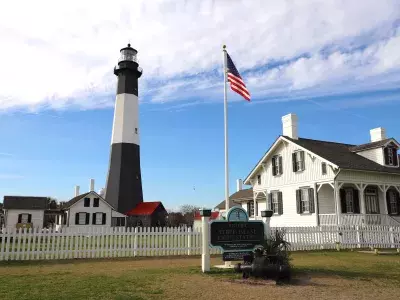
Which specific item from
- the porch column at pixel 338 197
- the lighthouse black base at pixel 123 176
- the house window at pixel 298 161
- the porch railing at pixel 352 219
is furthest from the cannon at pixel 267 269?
the lighthouse black base at pixel 123 176

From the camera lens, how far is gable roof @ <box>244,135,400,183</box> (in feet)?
76.7

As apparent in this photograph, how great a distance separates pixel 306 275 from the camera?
10172mm

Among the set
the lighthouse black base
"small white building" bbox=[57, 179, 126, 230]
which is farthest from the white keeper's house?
"small white building" bbox=[57, 179, 126, 230]

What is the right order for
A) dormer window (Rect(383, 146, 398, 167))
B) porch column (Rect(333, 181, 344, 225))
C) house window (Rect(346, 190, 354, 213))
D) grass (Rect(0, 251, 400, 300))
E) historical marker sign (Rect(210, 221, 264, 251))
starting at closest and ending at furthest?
1. grass (Rect(0, 251, 400, 300))
2. historical marker sign (Rect(210, 221, 264, 251))
3. porch column (Rect(333, 181, 344, 225))
4. house window (Rect(346, 190, 354, 213))
5. dormer window (Rect(383, 146, 398, 167))

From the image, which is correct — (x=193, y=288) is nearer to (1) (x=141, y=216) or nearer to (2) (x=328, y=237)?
(2) (x=328, y=237)

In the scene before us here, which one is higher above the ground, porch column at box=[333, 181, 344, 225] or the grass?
porch column at box=[333, 181, 344, 225]

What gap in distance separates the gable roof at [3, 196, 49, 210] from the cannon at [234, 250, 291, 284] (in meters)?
38.1

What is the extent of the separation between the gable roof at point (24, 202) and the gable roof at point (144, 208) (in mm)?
9999

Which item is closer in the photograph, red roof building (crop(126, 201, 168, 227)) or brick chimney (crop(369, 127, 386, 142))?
brick chimney (crop(369, 127, 386, 142))

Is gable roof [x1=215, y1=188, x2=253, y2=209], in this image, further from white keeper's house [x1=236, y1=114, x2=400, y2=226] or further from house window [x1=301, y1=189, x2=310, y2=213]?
house window [x1=301, y1=189, x2=310, y2=213]

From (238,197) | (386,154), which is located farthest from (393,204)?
(238,197)

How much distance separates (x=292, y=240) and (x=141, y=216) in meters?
26.7

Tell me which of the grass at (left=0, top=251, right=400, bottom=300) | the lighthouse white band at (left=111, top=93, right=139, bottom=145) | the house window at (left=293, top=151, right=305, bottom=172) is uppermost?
the lighthouse white band at (left=111, top=93, right=139, bottom=145)

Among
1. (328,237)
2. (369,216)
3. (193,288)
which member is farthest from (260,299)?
(369,216)
